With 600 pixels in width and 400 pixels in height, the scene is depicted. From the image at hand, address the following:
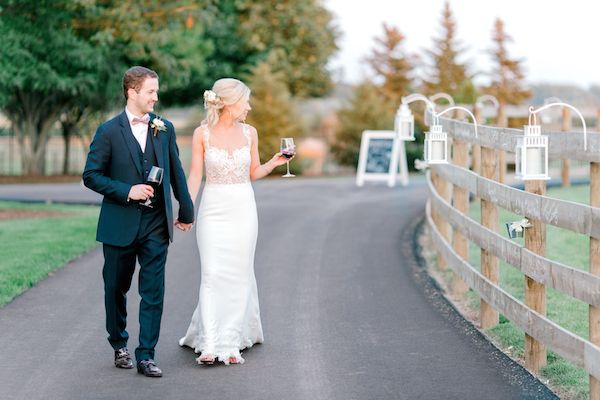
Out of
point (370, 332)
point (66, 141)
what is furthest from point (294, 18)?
point (370, 332)

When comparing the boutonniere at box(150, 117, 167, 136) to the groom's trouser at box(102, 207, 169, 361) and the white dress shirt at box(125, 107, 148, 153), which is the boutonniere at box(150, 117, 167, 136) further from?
the groom's trouser at box(102, 207, 169, 361)

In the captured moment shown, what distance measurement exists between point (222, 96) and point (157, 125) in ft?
2.24

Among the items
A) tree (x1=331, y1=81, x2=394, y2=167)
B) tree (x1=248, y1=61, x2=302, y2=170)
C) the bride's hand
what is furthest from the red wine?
tree (x1=331, y1=81, x2=394, y2=167)

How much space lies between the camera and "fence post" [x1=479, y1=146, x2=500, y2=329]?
9.12 metres

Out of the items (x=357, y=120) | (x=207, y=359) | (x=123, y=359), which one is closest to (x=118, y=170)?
(x=123, y=359)

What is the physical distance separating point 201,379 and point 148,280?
78cm

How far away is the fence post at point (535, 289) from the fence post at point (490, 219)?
124cm

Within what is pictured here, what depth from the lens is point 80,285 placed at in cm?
1166

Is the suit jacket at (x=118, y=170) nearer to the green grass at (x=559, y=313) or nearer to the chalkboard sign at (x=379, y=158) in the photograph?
the green grass at (x=559, y=313)

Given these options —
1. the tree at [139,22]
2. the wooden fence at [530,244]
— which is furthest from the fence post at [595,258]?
the tree at [139,22]

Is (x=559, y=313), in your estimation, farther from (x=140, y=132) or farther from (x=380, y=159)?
(x=380, y=159)

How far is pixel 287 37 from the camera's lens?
43.0 m

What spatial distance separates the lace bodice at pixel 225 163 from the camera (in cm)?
836

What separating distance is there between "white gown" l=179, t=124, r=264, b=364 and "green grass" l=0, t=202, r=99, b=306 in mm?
2906
